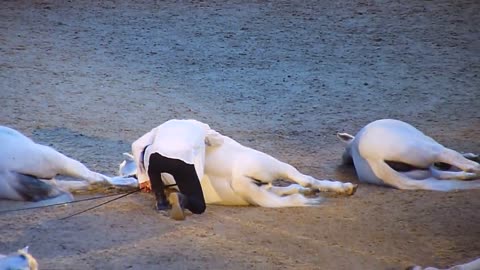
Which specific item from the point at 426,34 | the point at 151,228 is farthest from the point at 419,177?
the point at 426,34

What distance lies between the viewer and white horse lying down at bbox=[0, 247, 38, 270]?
11.9 feet

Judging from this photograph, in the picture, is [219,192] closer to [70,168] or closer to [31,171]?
[70,168]

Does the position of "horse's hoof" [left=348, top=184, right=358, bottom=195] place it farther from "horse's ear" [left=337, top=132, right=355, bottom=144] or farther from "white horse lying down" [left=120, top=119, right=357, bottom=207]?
"horse's ear" [left=337, top=132, right=355, bottom=144]

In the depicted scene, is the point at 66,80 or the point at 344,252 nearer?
the point at 344,252

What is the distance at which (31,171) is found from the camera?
15.9ft

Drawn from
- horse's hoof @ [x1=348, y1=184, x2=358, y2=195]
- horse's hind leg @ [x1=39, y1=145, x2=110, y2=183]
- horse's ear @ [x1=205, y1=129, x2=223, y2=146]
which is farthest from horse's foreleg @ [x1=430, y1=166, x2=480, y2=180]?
horse's hind leg @ [x1=39, y1=145, x2=110, y2=183]

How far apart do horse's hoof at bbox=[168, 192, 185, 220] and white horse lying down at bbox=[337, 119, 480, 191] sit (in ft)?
3.66

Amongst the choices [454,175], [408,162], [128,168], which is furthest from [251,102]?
[454,175]

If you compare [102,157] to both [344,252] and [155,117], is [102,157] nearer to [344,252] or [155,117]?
[155,117]

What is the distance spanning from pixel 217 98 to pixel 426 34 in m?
2.44

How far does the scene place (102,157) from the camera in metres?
5.67

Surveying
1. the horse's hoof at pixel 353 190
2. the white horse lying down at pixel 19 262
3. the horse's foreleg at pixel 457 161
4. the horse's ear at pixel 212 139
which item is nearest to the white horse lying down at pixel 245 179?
the horse's ear at pixel 212 139

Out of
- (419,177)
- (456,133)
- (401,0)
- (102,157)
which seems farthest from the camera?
(401,0)

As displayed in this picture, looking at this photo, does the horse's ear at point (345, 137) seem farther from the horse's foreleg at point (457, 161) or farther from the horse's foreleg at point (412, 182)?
the horse's foreleg at point (457, 161)
